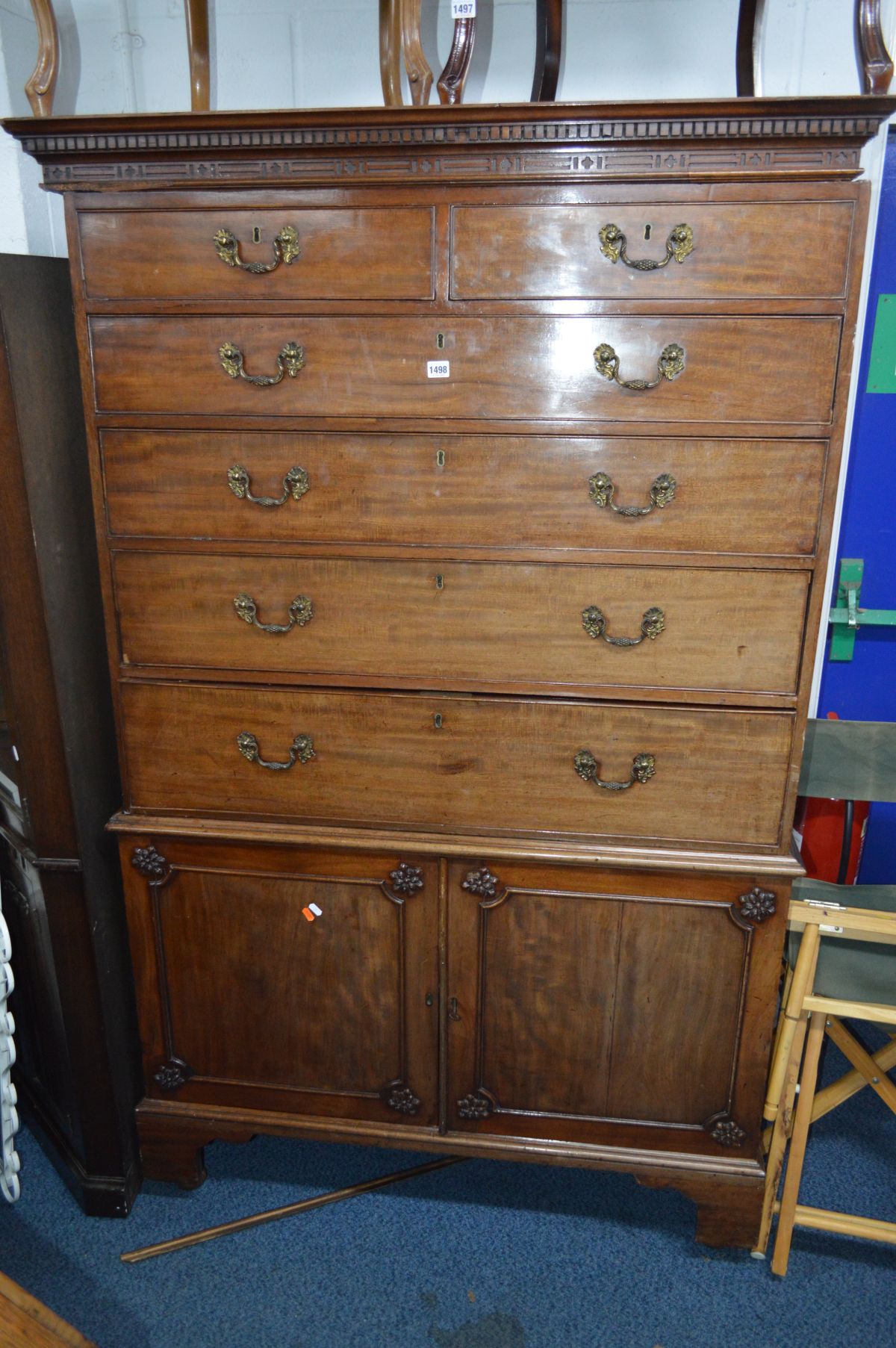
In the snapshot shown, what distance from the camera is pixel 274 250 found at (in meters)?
1.71

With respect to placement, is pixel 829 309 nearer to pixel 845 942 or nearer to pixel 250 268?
pixel 250 268

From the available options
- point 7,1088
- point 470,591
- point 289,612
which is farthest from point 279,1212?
point 470,591

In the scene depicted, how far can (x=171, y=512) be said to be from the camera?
1.85 meters

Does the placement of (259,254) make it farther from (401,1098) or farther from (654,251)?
(401,1098)

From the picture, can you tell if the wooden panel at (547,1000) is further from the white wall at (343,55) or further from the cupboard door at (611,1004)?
the white wall at (343,55)

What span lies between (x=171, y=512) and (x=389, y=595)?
0.44 metres

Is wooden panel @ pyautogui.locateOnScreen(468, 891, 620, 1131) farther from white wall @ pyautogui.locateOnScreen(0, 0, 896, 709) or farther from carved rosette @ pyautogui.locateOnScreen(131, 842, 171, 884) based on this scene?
white wall @ pyautogui.locateOnScreen(0, 0, 896, 709)

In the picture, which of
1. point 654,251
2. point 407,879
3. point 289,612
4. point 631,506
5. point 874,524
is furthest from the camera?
point 874,524

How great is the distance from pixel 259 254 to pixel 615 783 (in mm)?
1158

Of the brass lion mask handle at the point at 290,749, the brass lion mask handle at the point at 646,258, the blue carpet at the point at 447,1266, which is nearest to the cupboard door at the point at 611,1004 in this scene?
the blue carpet at the point at 447,1266

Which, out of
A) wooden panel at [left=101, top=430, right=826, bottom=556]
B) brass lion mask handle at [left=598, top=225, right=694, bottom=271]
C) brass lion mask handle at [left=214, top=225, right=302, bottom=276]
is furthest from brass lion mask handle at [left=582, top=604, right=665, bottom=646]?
brass lion mask handle at [left=214, top=225, right=302, bottom=276]

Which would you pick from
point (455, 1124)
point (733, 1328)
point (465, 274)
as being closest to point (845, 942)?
point (733, 1328)

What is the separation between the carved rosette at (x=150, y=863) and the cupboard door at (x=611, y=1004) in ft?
2.00

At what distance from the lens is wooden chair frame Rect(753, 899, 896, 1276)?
75.2 inches
